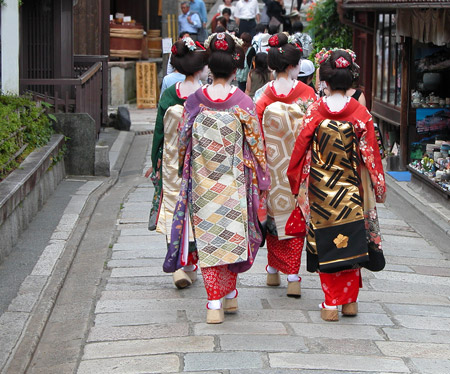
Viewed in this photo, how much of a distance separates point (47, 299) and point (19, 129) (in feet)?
11.7

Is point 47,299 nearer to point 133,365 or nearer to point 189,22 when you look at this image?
point 133,365

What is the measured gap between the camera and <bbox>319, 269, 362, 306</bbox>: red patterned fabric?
616cm

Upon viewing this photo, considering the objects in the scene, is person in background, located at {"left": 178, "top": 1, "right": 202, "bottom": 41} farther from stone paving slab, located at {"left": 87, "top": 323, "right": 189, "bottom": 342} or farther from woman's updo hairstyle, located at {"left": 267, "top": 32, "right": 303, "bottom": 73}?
stone paving slab, located at {"left": 87, "top": 323, "right": 189, "bottom": 342}

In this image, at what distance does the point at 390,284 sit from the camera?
288 inches

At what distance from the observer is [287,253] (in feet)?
22.2

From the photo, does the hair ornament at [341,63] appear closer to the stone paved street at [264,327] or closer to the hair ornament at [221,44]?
the hair ornament at [221,44]

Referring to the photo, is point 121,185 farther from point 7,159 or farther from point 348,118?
point 348,118

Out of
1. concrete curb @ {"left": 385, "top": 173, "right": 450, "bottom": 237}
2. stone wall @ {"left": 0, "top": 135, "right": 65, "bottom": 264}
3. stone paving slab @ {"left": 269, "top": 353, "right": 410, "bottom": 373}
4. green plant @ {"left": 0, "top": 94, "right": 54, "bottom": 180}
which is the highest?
green plant @ {"left": 0, "top": 94, "right": 54, "bottom": 180}

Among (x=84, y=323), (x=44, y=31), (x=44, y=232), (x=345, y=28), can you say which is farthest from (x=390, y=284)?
(x=345, y=28)

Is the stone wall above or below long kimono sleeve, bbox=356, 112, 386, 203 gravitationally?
below

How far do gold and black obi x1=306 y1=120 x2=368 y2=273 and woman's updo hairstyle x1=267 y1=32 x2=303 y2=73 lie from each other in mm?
979

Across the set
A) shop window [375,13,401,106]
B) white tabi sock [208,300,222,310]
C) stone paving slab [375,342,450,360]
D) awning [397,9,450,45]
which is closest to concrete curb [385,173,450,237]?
awning [397,9,450,45]

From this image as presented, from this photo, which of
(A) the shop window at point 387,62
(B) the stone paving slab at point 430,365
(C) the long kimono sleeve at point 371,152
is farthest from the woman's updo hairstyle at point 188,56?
(A) the shop window at point 387,62

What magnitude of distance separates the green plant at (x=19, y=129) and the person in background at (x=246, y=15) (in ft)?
37.6
